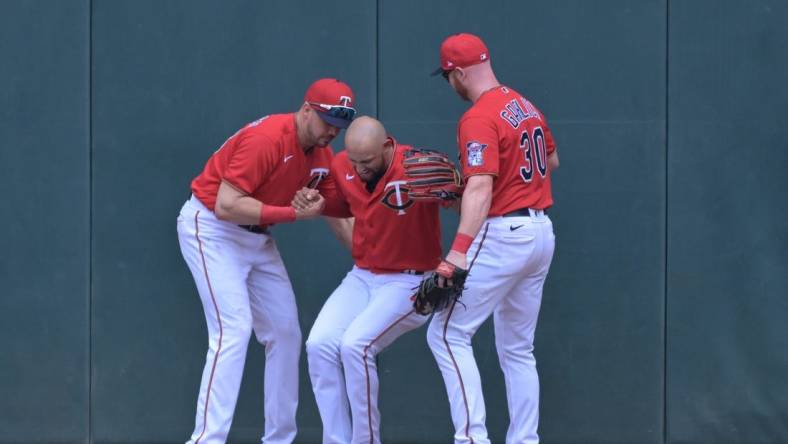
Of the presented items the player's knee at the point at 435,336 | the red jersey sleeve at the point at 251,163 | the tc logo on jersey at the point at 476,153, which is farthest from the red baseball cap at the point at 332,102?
the player's knee at the point at 435,336

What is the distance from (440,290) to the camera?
5094mm

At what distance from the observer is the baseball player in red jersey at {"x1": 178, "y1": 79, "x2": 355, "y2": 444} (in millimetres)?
5645

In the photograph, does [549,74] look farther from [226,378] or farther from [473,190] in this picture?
[226,378]

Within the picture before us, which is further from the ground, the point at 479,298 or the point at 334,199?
the point at 334,199

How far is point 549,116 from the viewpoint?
6.53 m

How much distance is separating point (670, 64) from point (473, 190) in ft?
6.46

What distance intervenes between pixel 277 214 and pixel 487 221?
1.00 m

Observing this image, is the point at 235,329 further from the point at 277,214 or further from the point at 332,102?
the point at 332,102

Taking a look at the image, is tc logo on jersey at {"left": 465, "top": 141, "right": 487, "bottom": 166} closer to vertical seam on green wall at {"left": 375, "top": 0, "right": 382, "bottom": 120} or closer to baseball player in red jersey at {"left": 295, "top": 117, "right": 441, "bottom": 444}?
baseball player in red jersey at {"left": 295, "top": 117, "right": 441, "bottom": 444}

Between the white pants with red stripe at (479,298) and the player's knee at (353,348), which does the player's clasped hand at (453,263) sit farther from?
the player's knee at (353,348)

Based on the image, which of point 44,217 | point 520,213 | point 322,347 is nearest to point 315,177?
point 322,347

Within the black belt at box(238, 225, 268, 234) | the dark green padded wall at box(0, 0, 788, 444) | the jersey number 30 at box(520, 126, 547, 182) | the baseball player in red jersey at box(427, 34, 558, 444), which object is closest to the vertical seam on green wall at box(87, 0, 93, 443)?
the dark green padded wall at box(0, 0, 788, 444)

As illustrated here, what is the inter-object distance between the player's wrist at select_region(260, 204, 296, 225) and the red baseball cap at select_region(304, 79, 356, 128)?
47 cm

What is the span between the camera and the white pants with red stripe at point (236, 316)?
5676 millimetres
